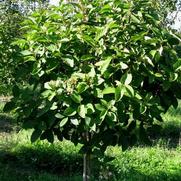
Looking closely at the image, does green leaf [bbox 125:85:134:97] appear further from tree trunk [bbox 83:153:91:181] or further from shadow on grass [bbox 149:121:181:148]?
shadow on grass [bbox 149:121:181:148]

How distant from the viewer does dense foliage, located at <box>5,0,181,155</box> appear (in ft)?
10.6

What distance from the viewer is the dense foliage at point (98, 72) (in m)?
3.23

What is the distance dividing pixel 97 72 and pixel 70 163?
10.8 feet

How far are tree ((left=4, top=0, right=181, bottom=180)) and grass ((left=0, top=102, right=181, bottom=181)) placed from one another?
196 cm

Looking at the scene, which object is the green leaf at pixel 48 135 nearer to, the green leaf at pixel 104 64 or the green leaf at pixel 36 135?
the green leaf at pixel 36 135

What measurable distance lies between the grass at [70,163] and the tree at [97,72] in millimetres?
1964

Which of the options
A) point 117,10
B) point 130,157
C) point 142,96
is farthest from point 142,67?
point 130,157

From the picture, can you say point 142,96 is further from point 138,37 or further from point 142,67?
point 138,37

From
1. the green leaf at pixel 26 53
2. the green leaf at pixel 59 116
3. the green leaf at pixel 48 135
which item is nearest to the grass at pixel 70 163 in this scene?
the green leaf at pixel 48 135

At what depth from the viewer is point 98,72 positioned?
3.42m

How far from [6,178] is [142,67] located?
3.01m

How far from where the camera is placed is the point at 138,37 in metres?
Result: 3.33

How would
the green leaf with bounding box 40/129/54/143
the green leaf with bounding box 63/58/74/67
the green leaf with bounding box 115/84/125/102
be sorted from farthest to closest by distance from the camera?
the green leaf with bounding box 40/129/54/143 → the green leaf with bounding box 63/58/74/67 → the green leaf with bounding box 115/84/125/102

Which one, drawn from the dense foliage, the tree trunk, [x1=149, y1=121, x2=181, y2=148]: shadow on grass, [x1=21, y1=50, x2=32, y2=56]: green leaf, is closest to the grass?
[x1=149, y1=121, x2=181, y2=148]: shadow on grass
